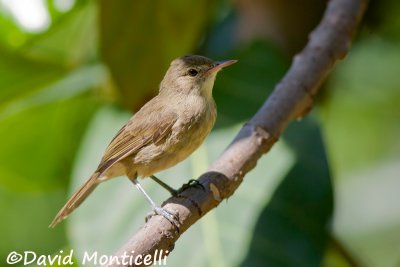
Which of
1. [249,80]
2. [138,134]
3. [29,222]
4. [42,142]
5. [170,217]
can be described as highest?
[42,142]

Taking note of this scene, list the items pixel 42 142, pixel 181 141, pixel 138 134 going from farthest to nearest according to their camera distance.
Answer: pixel 42 142
pixel 138 134
pixel 181 141

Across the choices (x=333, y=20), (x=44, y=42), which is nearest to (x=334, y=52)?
(x=333, y=20)

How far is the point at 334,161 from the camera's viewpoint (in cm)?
430

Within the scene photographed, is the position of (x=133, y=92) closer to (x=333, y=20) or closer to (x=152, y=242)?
(x=333, y=20)

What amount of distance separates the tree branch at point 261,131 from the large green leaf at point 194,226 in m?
0.51

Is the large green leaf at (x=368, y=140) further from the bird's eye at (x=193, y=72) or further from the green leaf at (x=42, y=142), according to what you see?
the green leaf at (x=42, y=142)

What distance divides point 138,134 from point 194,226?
49 cm

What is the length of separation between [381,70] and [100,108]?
1.78 m

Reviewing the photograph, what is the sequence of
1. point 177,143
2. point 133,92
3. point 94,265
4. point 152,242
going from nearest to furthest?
point 152,242, point 177,143, point 94,265, point 133,92

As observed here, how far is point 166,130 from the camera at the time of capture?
2.95 m

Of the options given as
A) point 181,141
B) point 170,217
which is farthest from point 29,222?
point 170,217

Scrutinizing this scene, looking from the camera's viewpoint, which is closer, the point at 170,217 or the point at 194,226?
the point at 170,217

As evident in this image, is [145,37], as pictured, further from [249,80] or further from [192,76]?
[192,76]

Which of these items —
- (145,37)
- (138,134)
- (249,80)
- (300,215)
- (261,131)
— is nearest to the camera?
(261,131)
